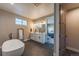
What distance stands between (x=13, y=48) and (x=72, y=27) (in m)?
1.28

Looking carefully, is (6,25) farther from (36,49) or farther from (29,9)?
(36,49)

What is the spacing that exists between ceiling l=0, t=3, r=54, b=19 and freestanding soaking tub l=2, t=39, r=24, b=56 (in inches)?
20.3

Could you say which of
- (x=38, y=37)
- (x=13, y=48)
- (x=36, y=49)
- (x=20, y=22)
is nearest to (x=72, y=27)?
(x=38, y=37)

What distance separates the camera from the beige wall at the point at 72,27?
1633 mm

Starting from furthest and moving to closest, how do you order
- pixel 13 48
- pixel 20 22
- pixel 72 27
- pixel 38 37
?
1. pixel 72 27
2. pixel 38 37
3. pixel 20 22
4. pixel 13 48

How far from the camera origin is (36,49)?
151cm

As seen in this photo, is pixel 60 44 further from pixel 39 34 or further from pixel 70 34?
pixel 39 34

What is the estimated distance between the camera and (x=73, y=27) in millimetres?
1745

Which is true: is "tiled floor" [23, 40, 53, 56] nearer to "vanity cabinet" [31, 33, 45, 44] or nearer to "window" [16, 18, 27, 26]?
"vanity cabinet" [31, 33, 45, 44]

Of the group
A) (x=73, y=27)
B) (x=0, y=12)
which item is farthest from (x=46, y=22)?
(x=0, y=12)

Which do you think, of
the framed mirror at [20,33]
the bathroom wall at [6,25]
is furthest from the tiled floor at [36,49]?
the bathroom wall at [6,25]

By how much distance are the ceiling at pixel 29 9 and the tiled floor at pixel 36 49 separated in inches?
20.3

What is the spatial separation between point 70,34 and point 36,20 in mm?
782

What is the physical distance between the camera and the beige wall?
1633mm
